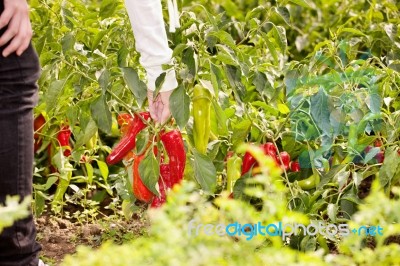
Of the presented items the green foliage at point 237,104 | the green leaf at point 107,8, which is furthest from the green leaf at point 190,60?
the green leaf at point 107,8

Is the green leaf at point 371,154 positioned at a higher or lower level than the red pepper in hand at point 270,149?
higher

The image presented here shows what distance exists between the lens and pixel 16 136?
2.34 meters

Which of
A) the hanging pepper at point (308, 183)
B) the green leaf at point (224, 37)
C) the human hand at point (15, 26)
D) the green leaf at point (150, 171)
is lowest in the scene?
the hanging pepper at point (308, 183)

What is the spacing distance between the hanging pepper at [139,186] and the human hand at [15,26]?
588mm

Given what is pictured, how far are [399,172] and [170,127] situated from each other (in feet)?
2.14

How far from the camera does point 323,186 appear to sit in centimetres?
296

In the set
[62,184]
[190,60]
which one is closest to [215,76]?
[190,60]

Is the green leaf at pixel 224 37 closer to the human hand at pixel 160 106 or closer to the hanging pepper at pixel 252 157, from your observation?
the human hand at pixel 160 106

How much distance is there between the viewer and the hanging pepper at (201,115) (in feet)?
9.21

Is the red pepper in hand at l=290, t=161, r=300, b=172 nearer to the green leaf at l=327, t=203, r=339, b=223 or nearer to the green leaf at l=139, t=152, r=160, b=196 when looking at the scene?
the green leaf at l=327, t=203, r=339, b=223

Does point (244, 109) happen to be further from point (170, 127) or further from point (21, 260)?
point (21, 260)

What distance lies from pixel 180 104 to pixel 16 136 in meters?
0.49

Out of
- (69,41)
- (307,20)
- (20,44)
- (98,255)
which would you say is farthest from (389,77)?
(307,20)

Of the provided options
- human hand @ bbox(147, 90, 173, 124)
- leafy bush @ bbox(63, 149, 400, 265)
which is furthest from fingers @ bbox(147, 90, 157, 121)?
leafy bush @ bbox(63, 149, 400, 265)
